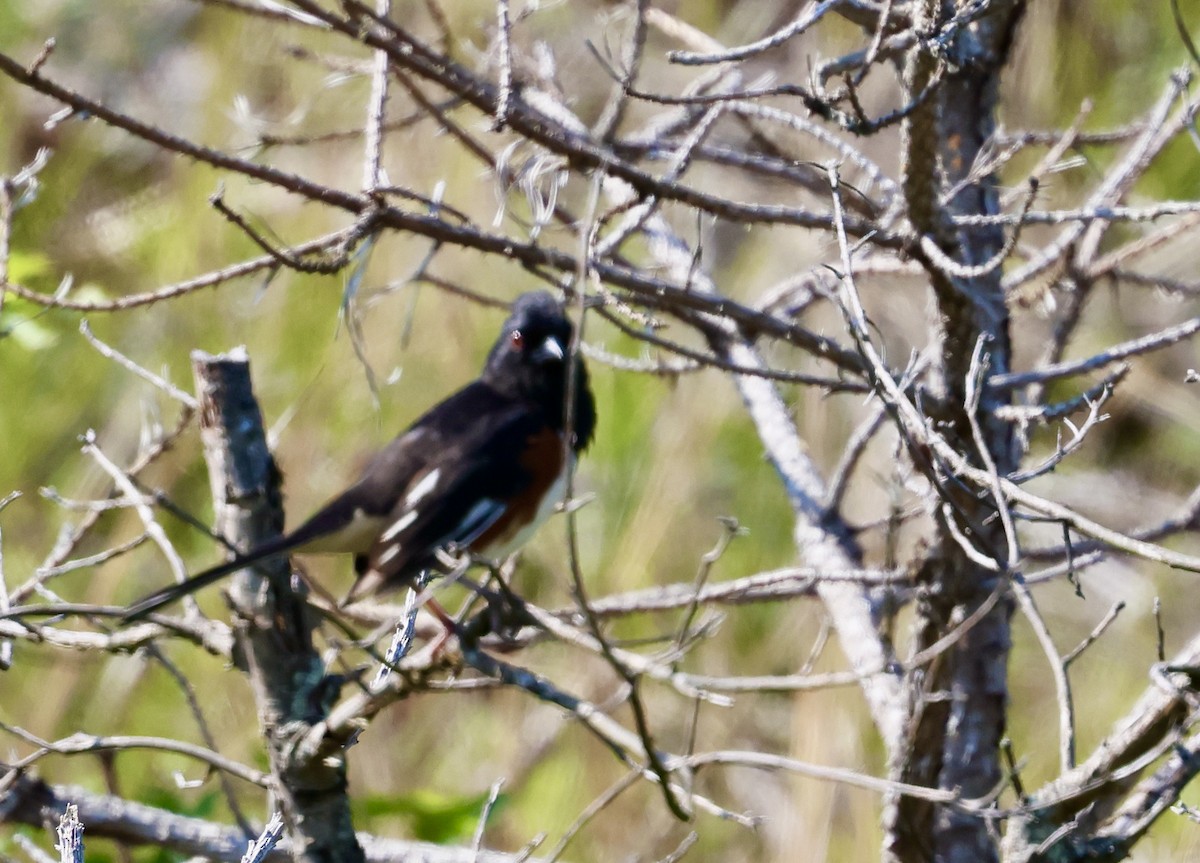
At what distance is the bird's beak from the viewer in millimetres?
2395

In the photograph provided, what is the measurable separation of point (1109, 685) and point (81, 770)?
2607 millimetres

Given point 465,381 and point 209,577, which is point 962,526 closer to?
point 209,577

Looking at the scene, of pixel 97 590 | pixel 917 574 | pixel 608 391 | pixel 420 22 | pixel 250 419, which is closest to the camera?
pixel 250 419

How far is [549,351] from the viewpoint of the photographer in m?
2.42

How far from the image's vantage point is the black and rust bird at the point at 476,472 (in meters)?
2.04

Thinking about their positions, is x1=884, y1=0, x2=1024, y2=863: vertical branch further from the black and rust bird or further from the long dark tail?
the long dark tail

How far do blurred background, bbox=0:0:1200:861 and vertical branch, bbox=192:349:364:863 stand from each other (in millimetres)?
1455

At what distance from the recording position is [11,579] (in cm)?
324

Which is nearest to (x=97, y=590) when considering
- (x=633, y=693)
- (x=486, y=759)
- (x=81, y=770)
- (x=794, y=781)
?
(x=81, y=770)

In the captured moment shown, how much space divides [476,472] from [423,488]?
93 mm

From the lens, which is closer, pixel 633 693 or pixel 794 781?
pixel 633 693

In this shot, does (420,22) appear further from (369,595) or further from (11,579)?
(369,595)

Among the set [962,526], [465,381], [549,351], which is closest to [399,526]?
[549,351]

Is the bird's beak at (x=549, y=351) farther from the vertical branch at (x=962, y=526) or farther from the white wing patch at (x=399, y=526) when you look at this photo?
the vertical branch at (x=962, y=526)
